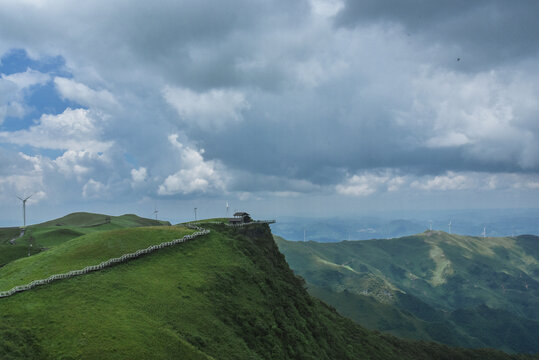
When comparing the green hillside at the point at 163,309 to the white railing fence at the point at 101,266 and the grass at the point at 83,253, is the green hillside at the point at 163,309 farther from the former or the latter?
the white railing fence at the point at 101,266

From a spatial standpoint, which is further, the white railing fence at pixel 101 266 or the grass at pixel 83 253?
the grass at pixel 83 253

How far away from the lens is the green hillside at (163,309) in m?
42.7

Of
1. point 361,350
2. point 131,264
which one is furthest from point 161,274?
point 361,350

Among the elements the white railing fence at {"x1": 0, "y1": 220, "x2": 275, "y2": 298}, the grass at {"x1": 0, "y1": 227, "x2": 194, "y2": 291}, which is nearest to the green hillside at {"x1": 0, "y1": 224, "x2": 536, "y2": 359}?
the grass at {"x1": 0, "y1": 227, "x2": 194, "y2": 291}

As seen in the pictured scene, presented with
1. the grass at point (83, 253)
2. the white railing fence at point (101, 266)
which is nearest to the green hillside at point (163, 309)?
the grass at point (83, 253)

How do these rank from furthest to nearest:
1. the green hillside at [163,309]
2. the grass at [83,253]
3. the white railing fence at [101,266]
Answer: the grass at [83,253]
the white railing fence at [101,266]
the green hillside at [163,309]

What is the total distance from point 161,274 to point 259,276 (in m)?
25.0

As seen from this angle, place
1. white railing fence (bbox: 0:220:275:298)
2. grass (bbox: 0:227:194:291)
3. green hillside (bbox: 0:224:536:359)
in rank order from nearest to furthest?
green hillside (bbox: 0:224:536:359) → white railing fence (bbox: 0:220:275:298) → grass (bbox: 0:227:194:291)

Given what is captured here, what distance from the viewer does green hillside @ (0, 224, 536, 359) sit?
140 feet

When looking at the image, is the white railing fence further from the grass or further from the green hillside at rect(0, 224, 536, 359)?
the grass

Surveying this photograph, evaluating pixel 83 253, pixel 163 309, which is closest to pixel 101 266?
pixel 83 253

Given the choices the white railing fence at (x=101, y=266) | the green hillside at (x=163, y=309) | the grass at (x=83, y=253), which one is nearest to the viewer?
the green hillside at (x=163, y=309)

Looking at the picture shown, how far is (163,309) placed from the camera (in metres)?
52.8

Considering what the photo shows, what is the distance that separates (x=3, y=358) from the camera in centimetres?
3759
